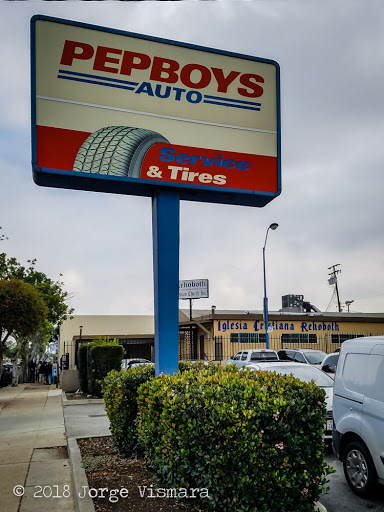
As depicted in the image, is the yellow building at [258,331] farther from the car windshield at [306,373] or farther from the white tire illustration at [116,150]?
the white tire illustration at [116,150]

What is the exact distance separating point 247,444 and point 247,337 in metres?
31.9

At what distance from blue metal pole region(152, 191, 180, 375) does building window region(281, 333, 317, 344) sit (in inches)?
1187

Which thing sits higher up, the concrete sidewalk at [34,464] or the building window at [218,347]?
the building window at [218,347]

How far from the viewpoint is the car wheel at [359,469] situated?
604cm

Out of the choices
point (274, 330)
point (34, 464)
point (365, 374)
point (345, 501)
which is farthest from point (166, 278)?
point (274, 330)

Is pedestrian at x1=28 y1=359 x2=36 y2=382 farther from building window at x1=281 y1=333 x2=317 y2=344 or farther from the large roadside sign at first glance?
the large roadside sign

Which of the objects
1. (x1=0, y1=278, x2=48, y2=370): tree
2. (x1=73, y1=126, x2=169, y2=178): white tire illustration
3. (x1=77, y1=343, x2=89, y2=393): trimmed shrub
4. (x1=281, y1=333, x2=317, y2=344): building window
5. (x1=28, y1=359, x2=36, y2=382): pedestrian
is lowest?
(x1=28, y1=359, x2=36, y2=382): pedestrian

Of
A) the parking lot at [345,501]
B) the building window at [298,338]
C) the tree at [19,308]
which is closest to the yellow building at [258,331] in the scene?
the building window at [298,338]

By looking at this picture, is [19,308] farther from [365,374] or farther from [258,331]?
[258,331]

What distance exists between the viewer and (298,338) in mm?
37219

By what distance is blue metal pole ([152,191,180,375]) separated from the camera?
24.7 feet

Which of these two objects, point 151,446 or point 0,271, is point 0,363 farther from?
point 151,446

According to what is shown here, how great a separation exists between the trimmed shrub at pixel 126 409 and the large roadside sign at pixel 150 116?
3.05 metres

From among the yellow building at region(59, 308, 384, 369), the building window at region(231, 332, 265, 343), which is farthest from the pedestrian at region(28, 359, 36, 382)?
the building window at region(231, 332, 265, 343)
